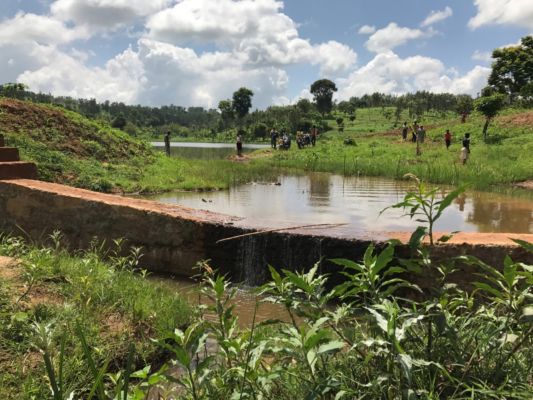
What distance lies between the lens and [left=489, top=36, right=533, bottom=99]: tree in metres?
38.7

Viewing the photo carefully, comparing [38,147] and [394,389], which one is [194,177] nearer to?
[38,147]

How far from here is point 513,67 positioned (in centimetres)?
3966

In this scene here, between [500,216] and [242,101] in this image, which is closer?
[500,216]

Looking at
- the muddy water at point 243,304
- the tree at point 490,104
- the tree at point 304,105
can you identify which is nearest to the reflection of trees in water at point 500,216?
the muddy water at point 243,304

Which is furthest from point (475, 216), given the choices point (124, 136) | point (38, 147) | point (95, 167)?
point (124, 136)

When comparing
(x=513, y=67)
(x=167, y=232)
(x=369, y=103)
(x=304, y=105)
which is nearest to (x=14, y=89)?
(x=167, y=232)

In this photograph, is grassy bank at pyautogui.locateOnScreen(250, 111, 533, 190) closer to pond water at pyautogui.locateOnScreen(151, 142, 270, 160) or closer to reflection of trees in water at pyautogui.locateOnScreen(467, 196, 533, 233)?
reflection of trees in water at pyautogui.locateOnScreen(467, 196, 533, 233)

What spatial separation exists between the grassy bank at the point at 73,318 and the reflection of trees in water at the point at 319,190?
25.8 ft

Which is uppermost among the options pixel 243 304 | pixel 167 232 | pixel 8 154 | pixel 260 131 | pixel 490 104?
pixel 260 131

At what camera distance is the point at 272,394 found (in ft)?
7.44

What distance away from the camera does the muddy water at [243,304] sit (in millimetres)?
4852

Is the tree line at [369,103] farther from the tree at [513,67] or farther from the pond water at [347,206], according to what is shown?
the pond water at [347,206]

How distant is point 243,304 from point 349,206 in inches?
259

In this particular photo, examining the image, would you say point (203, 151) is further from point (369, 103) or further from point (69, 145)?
point (369, 103)
